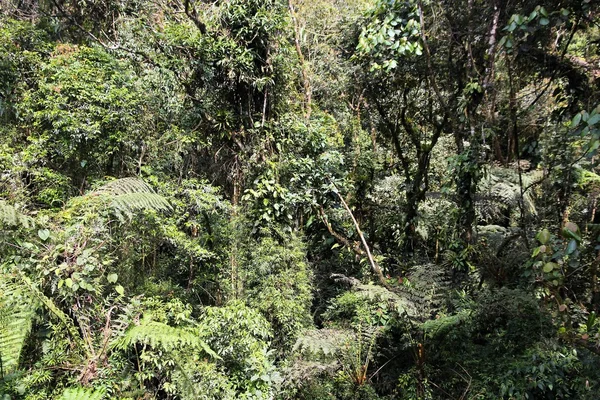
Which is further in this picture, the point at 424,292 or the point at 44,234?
the point at 424,292

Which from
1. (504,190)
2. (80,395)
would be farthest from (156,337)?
(504,190)

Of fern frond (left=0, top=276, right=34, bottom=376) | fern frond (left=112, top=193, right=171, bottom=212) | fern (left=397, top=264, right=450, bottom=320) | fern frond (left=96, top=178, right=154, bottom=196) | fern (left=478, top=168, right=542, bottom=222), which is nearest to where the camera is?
fern frond (left=0, top=276, right=34, bottom=376)

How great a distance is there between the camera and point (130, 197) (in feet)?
9.85

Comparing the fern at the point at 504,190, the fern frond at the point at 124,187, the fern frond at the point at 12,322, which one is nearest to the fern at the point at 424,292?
the fern at the point at 504,190

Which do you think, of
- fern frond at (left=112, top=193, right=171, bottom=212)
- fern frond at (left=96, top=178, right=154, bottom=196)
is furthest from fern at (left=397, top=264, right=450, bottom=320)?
fern frond at (left=96, top=178, right=154, bottom=196)

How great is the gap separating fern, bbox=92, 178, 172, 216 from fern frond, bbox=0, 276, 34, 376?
891 mm

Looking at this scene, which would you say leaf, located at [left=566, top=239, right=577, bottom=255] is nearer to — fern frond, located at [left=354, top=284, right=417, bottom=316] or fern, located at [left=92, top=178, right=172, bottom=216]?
fern frond, located at [left=354, top=284, right=417, bottom=316]

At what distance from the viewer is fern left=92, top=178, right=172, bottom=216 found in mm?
2956

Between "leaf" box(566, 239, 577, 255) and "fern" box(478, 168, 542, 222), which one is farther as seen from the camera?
"fern" box(478, 168, 542, 222)

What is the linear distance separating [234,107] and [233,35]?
0.85 meters

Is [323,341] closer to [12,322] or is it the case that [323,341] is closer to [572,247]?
[572,247]

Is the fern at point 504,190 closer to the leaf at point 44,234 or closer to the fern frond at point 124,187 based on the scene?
the fern frond at point 124,187

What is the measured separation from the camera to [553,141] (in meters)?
3.95

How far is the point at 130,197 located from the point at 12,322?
116 cm
